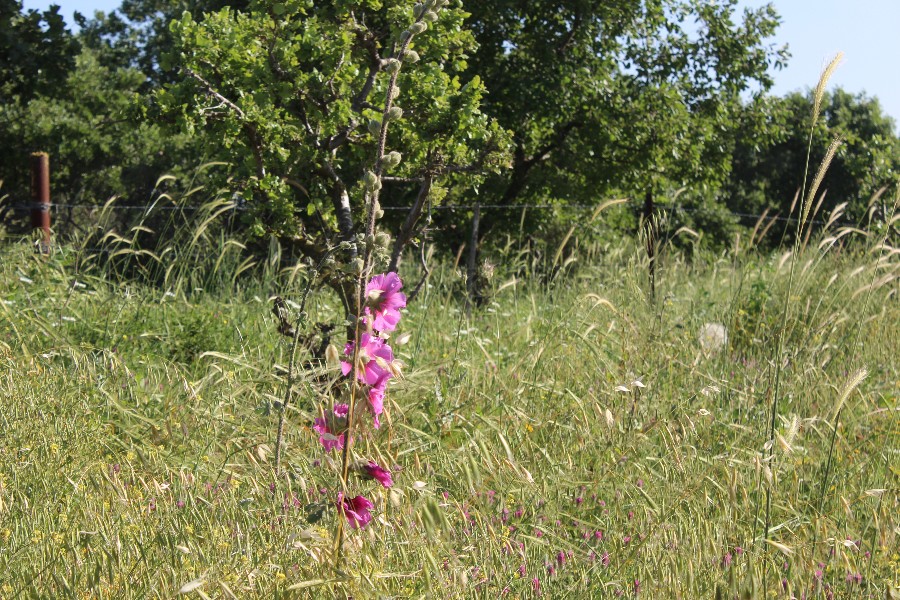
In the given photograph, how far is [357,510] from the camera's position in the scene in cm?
191

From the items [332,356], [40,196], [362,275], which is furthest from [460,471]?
[40,196]

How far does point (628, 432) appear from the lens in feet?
9.89

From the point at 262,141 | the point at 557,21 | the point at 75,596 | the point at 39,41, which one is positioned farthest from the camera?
the point at 557,21

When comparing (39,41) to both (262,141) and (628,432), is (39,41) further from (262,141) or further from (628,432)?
(628,432)

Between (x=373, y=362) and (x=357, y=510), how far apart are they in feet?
1.02

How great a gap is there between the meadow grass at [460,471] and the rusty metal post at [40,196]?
2.15m

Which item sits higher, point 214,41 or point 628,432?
point 214,41

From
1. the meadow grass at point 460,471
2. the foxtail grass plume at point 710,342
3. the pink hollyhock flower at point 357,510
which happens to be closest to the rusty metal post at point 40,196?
the meadow grass at point 460,471

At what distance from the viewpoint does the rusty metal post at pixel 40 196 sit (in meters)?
6.83

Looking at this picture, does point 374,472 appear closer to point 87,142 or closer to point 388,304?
point 388,304

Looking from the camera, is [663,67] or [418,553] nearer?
[418,553]

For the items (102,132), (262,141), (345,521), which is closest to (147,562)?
(345,521)

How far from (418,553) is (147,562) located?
0.60 meters

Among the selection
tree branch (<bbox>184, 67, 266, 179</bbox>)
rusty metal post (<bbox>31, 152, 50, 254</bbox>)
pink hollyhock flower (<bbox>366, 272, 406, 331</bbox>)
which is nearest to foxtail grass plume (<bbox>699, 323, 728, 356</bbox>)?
tree branch (<bbox>184, 67, 266, 179</bbox>)
